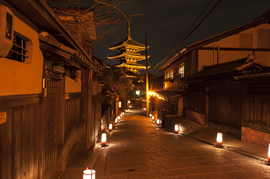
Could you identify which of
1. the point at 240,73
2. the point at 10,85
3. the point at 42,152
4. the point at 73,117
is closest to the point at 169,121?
the point at 240,73

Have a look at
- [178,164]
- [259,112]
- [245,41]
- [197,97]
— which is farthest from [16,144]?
[245,41]

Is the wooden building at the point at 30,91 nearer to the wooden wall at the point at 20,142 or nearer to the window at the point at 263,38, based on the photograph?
the wooden wall at the point at 20,142

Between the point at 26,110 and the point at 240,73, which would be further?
the point at 240,73

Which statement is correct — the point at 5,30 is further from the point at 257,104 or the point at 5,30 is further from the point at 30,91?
the point at 257,104

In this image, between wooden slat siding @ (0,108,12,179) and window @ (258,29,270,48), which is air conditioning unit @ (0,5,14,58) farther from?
window @ (258,29,270,48)

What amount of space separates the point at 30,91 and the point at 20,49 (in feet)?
2.92

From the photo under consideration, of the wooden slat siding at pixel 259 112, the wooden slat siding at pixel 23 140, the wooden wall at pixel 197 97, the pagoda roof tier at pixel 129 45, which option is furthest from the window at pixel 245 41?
the pagoda roof tier at pixel 129 45

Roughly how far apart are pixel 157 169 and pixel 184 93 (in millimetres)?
14911

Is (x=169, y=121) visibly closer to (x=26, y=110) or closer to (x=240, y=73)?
(x=240, y=73)

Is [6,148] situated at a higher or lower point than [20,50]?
lower

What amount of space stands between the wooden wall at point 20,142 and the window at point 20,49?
3.26ft

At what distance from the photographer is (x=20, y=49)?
4.00 metres

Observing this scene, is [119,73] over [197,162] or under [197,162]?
over

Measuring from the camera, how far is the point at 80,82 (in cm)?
1062
